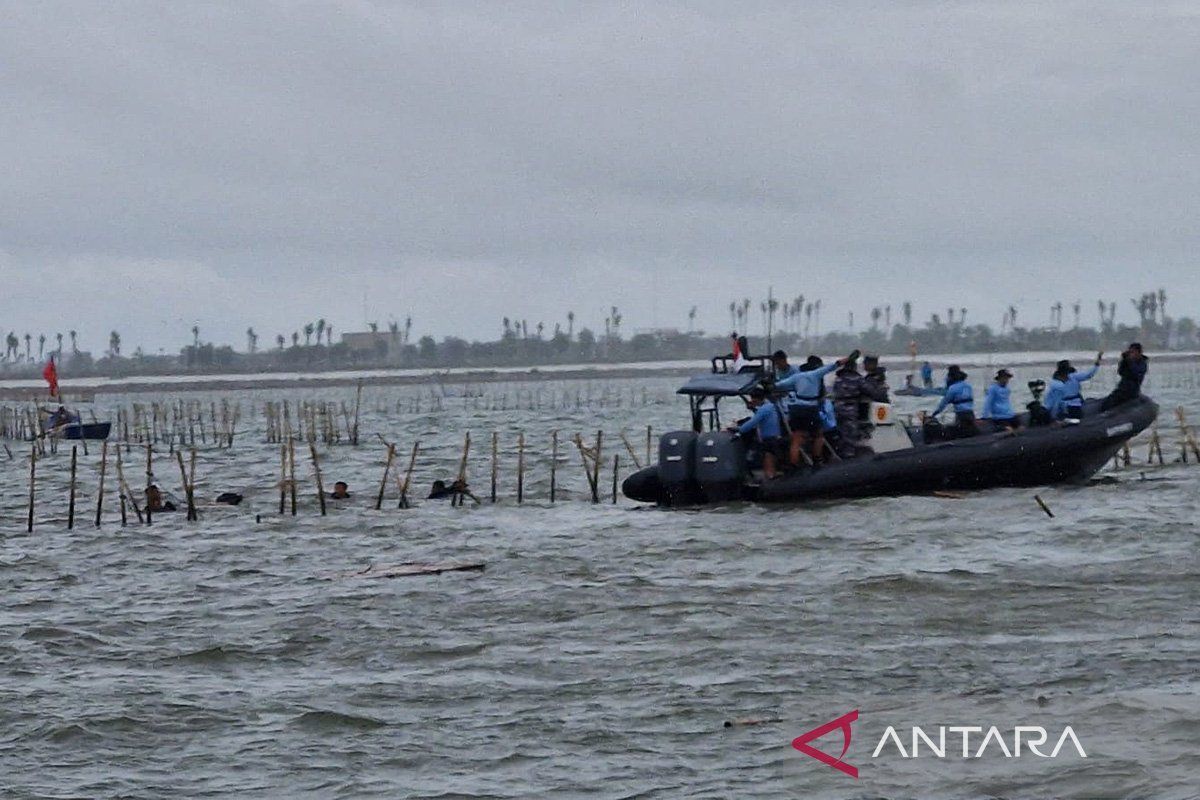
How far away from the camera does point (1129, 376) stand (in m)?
28.3

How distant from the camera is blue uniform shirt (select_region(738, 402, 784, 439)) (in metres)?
25.9

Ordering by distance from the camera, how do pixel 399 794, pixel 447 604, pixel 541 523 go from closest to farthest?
1. pixel 399 794
2. pixel 447 604
3. pixel 541 523

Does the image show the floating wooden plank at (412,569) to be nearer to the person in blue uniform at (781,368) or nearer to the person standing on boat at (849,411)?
the person in blue uniform at (781,368)

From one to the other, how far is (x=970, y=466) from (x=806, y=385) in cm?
339

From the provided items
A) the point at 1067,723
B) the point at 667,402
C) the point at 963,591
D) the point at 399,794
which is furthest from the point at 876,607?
the point at 667,402

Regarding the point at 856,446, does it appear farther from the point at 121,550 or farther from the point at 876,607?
the point at 121,550

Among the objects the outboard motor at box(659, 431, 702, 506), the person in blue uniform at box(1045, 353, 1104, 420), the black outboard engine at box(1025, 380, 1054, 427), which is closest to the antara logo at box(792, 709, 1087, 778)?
the outboard motor at box(659, 431, 702, 506)

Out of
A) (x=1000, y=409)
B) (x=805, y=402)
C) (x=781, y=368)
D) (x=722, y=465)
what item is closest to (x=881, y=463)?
(x=805, y=402)

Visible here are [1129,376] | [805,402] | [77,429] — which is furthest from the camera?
[77,429]

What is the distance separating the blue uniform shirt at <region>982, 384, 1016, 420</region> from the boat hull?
599mm

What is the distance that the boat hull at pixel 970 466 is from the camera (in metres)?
26.1

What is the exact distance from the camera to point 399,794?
11.7 metres

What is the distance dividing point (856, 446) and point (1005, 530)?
11.7ft

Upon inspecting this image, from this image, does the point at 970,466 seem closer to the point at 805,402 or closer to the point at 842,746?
the point at 805,402
